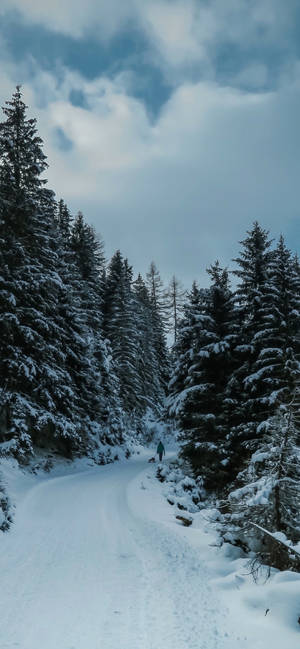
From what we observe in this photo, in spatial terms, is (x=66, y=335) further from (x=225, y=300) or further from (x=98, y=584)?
(x=98, y=584)

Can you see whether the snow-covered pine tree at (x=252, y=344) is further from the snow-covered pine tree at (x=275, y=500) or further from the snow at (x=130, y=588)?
the snow-covered pine tree at (x=275, y=500)

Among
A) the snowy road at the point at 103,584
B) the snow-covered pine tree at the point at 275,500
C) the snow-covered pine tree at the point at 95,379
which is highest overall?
the snow-covered pine tree at the point at 95,379

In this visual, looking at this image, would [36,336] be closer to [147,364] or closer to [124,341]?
[124,341]

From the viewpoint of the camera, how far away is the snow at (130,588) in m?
4.80

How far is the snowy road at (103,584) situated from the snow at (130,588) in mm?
16

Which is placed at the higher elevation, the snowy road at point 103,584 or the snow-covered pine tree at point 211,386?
the snow-covered pine tree at point 211,386

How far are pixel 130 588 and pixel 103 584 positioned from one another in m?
0.46

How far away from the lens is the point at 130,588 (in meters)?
6.30

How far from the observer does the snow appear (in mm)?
4797

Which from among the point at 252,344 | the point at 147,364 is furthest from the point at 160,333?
the point at 252,344

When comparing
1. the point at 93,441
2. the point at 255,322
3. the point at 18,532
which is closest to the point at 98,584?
the point at 18,532

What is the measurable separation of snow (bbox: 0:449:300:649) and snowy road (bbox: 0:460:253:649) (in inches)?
0.6

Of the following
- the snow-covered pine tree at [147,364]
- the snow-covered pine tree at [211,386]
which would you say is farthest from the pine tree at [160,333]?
the snow-covered pine tree at [211,386]

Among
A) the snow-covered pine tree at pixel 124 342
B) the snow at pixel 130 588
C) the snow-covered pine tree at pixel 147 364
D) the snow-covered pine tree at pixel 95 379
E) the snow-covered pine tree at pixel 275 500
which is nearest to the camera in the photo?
the snow at pixel 130 588
